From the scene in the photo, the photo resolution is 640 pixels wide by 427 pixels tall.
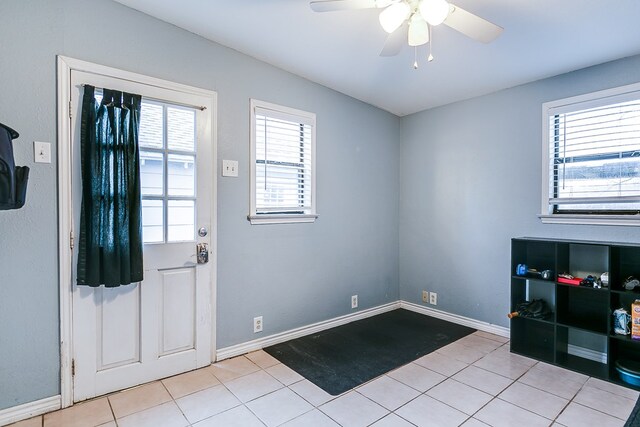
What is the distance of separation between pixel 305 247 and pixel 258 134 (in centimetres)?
113

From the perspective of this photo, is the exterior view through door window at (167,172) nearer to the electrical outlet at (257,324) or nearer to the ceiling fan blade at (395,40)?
the electrical outlet at (257,324)

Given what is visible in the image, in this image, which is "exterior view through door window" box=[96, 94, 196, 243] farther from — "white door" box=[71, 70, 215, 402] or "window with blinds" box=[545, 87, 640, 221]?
"window with blinds" box=[545, 87, 640, 221]

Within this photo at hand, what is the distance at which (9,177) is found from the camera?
1.69m

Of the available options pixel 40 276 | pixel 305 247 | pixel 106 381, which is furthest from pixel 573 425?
pixel 40 276

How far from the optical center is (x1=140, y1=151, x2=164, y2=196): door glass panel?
7.72 ft

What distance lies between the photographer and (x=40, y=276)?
2.05m

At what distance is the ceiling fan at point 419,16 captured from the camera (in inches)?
62.0

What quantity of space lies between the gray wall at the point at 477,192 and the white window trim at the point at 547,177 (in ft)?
0.13

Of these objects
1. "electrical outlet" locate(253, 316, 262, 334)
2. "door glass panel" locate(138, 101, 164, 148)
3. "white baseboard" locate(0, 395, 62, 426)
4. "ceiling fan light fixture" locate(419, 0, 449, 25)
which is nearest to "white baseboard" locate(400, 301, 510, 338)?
"electrical outlet" locate(253, 316, 262, 334)

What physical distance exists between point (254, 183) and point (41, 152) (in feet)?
4.61

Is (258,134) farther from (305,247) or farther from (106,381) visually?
(106,381)

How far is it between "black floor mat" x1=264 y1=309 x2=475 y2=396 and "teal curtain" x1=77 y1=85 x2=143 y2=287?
1422 millimetres

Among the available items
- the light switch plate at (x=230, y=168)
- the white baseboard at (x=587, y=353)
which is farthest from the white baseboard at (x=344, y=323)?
the light switch plate at (x=230, y=168)

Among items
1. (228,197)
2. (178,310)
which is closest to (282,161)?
(228,197)
